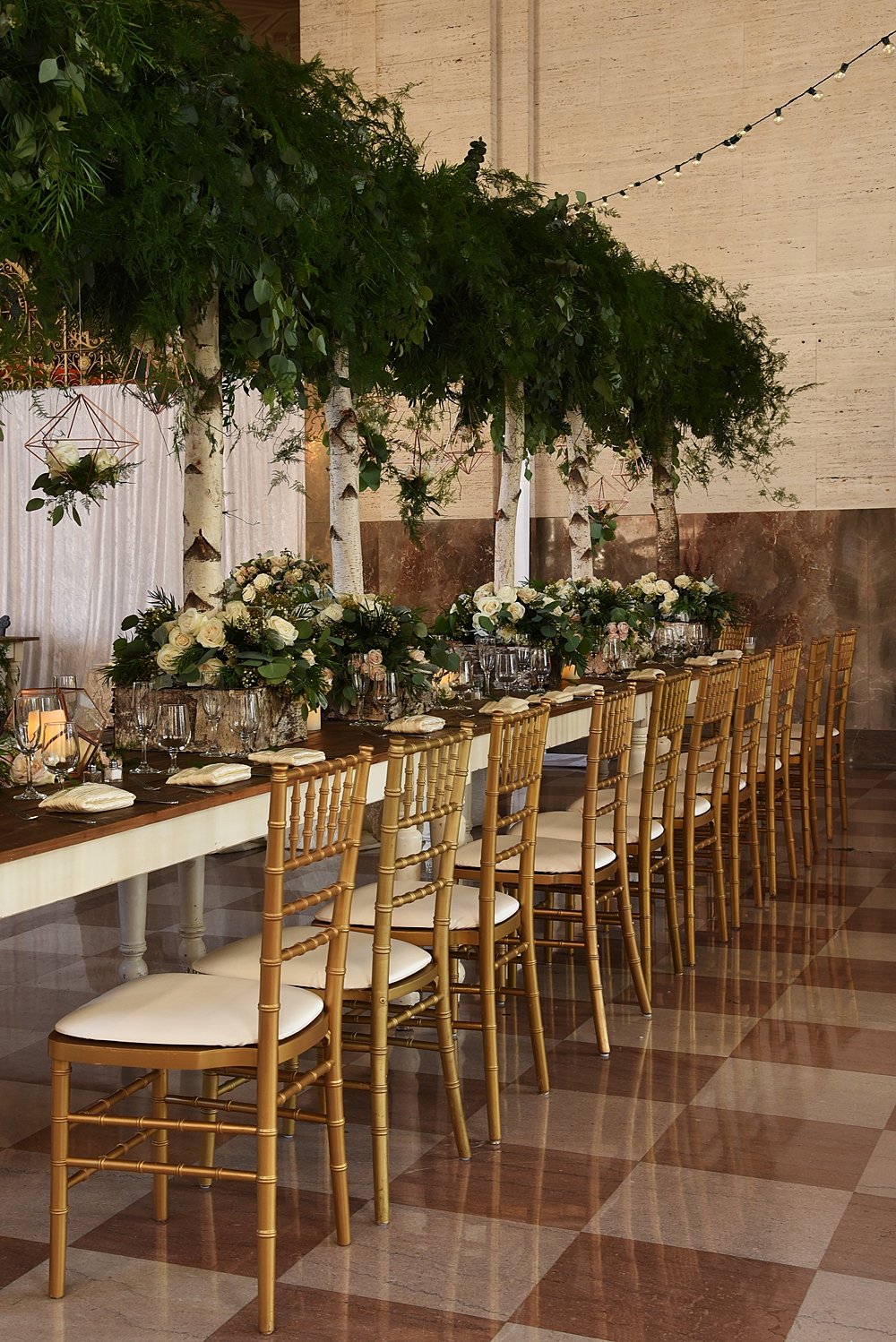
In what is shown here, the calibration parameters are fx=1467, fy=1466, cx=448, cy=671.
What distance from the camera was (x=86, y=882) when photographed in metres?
3.14

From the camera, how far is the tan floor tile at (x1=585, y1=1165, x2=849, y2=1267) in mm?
3168

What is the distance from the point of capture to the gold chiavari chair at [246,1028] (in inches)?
111

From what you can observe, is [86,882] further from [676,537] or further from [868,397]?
[868,397]

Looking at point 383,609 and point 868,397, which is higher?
point 868,397

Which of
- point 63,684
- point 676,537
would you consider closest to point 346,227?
point 63,684

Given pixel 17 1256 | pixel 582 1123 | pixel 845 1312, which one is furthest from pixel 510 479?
pixel 845 1312

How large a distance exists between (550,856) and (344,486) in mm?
2163

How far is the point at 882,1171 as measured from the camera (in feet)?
11.8

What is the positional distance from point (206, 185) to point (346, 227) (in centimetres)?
76

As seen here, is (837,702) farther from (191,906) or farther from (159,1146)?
(159,1146)

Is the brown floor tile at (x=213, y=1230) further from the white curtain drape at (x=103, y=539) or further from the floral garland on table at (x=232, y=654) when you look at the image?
the white curtain drape at (x=103, y=539)

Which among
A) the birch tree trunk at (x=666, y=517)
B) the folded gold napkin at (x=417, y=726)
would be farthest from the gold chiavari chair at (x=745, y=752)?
the birch tree trunk at (x=666, y=517)

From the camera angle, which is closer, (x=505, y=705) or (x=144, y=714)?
(x=144, y=714)

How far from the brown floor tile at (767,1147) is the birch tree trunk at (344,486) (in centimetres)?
289
